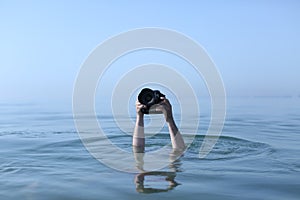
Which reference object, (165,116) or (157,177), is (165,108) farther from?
(157,177)

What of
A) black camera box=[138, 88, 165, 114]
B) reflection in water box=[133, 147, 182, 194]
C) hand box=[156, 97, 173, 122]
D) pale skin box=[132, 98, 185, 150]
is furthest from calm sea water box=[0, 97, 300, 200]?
black camera box=[138, 88, 165, 114]

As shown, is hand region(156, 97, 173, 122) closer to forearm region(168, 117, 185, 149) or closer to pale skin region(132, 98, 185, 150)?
pale skin region(132, 98, 185, 150)

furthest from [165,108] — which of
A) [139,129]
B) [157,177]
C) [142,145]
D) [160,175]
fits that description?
[157,177]

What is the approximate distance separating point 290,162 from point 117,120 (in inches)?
418

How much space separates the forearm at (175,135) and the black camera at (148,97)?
1.67 feet

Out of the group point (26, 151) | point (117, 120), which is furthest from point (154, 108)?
point (117, 120)

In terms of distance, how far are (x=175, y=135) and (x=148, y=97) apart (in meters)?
1.07

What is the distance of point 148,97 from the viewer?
7.28 m

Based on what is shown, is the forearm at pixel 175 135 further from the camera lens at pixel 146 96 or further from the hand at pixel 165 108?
the camera lens at pixel 146 96

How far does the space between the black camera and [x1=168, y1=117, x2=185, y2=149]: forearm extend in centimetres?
51

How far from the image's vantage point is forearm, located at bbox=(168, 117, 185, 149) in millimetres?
7545

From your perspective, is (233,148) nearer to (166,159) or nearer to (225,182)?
(166,159)

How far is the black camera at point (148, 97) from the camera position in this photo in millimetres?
7234

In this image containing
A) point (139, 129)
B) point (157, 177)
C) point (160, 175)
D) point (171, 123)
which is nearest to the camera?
point (157, 177)
